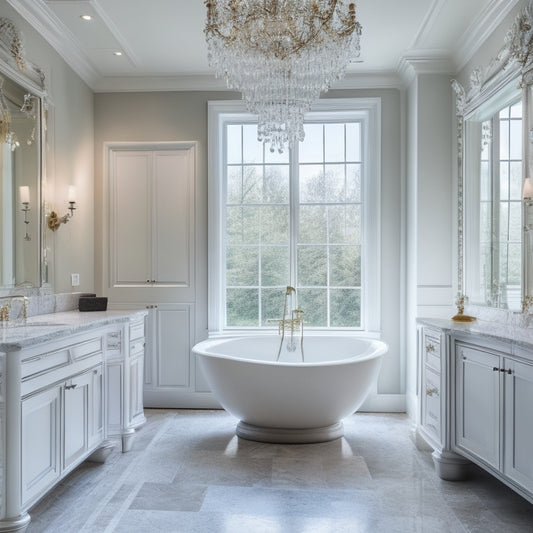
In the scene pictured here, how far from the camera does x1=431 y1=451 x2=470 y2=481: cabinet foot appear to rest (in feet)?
9.06

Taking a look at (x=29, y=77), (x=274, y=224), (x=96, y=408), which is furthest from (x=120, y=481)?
(x=29, y=77)

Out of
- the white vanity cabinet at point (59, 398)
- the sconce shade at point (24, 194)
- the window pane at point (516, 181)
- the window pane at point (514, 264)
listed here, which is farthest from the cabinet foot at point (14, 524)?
the window pane at point (516, 181)

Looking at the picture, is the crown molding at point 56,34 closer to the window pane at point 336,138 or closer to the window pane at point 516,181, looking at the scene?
the window pane at point 336,138

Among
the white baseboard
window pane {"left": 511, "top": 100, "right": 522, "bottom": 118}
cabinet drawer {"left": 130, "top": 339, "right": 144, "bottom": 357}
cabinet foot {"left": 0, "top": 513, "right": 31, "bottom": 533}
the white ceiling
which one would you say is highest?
the white ceiling

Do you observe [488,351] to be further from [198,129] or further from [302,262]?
[198,129]

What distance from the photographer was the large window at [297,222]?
427 centimetres

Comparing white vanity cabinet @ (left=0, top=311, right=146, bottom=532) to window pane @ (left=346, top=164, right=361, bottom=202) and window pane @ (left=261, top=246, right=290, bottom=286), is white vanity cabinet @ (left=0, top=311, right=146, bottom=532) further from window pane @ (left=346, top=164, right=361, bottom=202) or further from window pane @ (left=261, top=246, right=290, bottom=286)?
window pane @ (left=346, top=164, right=361, bottom=202)

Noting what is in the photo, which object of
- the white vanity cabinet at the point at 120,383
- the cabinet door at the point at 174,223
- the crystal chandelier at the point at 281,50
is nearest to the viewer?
the crystal chandelier at the point at 281,50

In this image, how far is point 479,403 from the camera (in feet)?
8.32

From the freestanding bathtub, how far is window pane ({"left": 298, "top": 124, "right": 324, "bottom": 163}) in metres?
1.76

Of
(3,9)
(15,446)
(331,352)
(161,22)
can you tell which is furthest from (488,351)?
(3,9)

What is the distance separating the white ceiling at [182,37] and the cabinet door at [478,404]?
2.01 metres

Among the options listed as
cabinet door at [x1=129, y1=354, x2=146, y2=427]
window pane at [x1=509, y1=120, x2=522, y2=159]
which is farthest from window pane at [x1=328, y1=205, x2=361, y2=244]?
cabinet door at [x1=129, y1=354, x2=146, y2=427]

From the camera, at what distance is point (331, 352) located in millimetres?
3949
